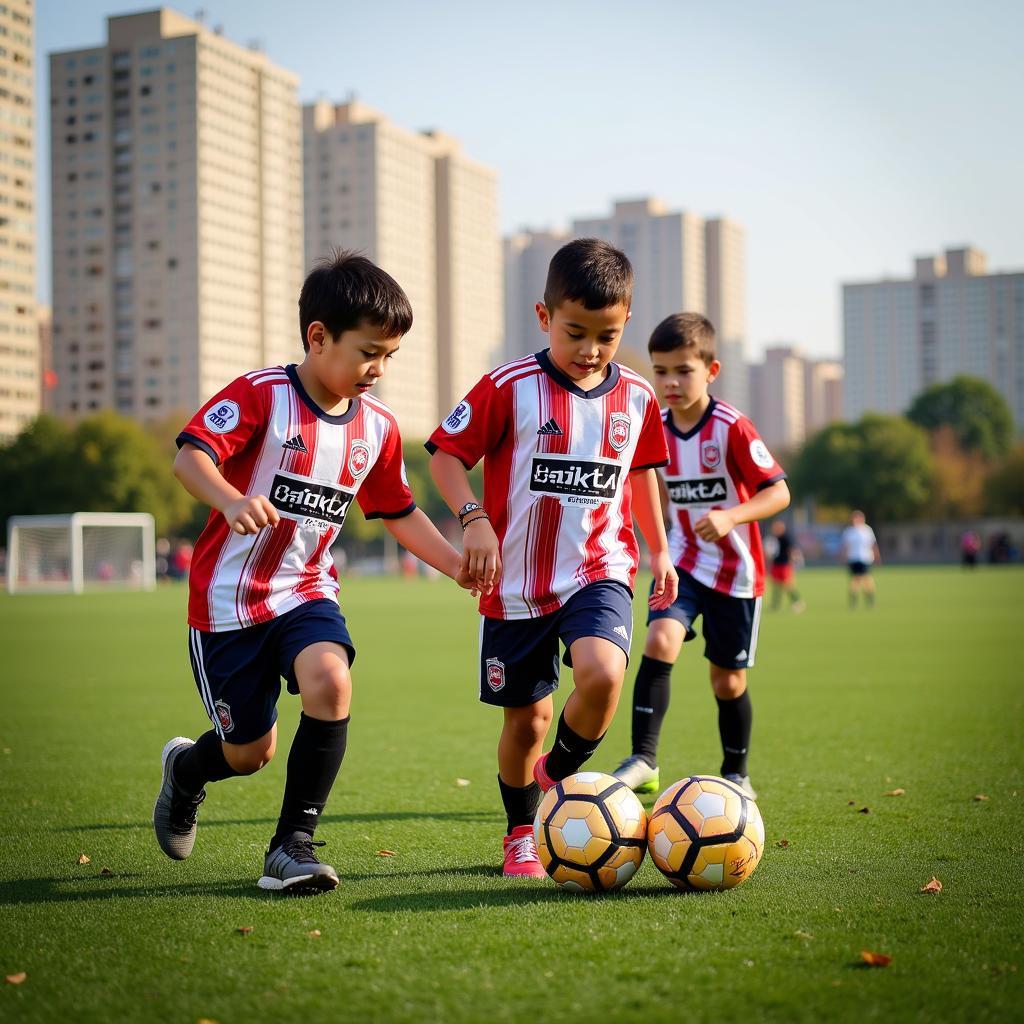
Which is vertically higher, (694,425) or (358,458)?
(694,425)

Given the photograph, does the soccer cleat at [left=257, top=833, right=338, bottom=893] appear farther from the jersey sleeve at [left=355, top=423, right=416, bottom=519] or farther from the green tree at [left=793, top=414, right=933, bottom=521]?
the green tree at [left=793, top=414, right=933, bottom=521]

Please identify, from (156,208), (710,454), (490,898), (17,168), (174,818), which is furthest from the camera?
(156,208)

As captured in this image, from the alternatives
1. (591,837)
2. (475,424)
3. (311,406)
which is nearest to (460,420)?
(475,424)

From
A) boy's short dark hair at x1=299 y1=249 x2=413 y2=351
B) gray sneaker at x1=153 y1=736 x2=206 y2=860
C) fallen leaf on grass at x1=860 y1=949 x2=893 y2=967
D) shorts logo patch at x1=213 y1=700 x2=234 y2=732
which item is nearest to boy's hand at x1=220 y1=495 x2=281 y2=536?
boy's short dark hair at x1=299 y1=249 x2=413 y2=351

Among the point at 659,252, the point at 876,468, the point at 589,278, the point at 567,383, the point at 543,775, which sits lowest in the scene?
the point at 543,775

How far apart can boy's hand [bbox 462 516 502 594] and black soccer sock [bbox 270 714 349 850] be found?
0.74 meters

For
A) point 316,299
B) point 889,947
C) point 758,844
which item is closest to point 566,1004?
point 889,947

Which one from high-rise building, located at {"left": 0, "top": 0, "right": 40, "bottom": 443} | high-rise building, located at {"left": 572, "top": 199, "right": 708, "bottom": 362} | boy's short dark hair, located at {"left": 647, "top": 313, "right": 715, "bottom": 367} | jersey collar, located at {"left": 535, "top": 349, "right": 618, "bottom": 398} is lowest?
jersey collar, located at {"left": 535, "top": 349, "right": 618, "bottom": 398}

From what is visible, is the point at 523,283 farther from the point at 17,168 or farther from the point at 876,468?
the point at 17,168

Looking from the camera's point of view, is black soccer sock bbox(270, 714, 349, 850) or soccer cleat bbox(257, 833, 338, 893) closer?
soccer cleat bbox(257, 833, 338, 893)

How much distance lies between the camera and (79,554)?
160ft

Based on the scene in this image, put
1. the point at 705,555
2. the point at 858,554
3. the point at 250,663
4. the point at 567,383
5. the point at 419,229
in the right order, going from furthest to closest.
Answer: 1. the point at 419,229
2. the point at 858,554
3. the point at 705,555
4. the point at 567,383
5. the point at 250,663

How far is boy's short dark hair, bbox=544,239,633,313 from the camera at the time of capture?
4.66 m

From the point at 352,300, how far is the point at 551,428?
97 cm
